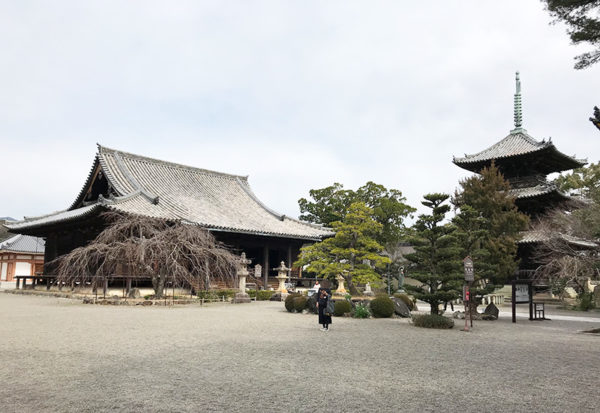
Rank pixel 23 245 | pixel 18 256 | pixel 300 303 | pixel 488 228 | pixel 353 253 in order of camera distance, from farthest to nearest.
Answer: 1. pixel 23 245
2. pixel 18 256
3. pixel 353 253
4. pixel 488 228
5. pixel 300 303

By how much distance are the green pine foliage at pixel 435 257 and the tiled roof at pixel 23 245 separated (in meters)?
37.5

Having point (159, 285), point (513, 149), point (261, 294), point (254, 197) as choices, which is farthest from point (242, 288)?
point (513, 149)

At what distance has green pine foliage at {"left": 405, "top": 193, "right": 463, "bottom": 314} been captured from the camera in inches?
561

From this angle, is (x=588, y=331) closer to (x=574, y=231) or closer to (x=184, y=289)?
(x=574, y=231)

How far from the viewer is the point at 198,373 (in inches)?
254

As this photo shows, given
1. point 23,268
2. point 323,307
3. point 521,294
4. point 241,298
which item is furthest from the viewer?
point 23,268

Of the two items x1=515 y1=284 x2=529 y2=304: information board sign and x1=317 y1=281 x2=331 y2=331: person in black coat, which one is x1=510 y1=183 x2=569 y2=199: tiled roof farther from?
x1=317 y1=281 x2=331 y2=331: person in black coat

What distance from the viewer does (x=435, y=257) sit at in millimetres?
14680

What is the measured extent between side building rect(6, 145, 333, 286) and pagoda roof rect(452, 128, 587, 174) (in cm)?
1103

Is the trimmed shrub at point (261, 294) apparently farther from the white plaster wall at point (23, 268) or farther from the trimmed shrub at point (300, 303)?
the white plaster wall at point (23, 268)

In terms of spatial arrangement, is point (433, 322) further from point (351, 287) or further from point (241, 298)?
point (241, 298)

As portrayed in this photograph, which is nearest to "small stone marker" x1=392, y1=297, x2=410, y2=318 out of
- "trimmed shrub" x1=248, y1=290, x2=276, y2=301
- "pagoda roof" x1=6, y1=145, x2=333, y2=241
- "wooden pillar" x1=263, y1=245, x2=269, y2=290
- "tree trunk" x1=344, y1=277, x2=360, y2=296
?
"tree trunk" x1=344, y1=277, x2=360, y2=296

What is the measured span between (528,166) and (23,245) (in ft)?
136

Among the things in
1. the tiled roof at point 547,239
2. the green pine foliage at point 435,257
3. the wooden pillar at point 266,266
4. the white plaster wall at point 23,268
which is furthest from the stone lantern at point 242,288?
the white plaster wall at point 23,268
